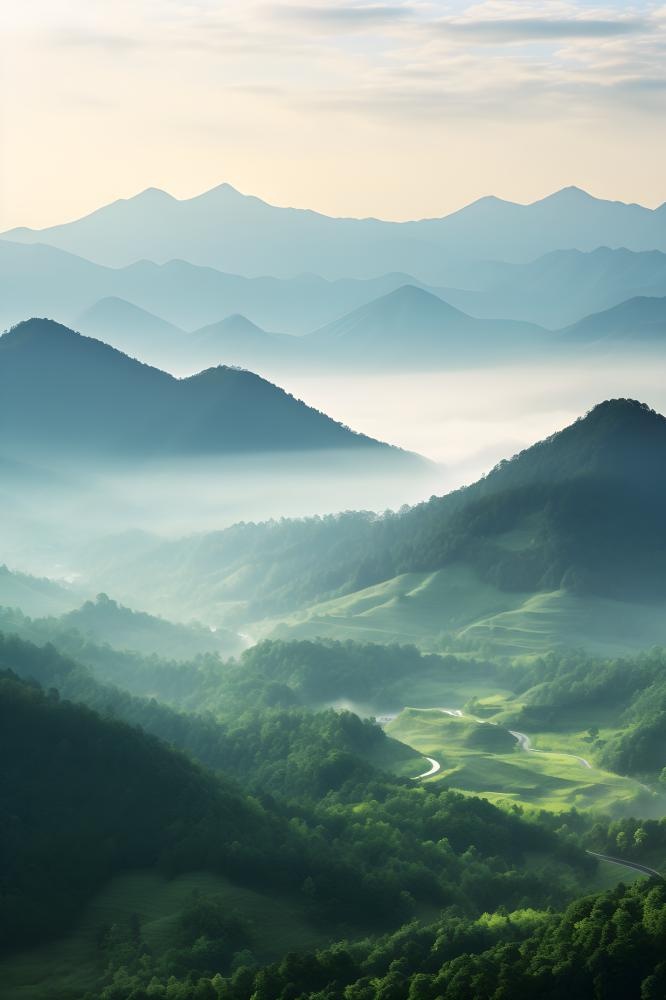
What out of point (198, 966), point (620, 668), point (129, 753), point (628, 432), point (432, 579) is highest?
point (628, 432)

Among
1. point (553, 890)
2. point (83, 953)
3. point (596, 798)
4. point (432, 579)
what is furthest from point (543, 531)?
point (83, 953)

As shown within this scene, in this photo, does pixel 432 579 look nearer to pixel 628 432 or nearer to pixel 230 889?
pixel 628 432

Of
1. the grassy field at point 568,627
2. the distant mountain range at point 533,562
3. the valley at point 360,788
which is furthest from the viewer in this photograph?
the distant mountain range at point 533,562

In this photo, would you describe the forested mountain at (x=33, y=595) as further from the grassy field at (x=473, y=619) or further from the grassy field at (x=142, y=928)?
the grassy field at (x=142, y=928)

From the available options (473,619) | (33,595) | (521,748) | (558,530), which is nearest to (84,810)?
(521,748)

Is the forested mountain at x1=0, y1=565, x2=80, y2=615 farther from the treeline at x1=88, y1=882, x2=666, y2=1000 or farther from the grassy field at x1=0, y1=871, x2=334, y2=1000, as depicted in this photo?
the treeline at x1=88, y1=882, x2=666, y2=1000

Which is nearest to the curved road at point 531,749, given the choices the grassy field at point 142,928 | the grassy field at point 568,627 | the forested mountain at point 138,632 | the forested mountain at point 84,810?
the grassy field at point 568,627

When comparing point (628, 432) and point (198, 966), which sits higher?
point (628, 432)
